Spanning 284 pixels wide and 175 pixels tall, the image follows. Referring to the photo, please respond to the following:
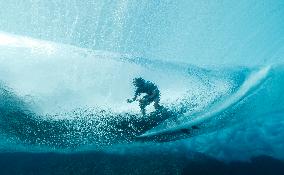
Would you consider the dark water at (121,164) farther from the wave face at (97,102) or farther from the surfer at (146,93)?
the surfer at (146,93)

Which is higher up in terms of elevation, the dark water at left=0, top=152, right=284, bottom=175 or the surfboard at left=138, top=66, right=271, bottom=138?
the surfboard at left=138, top=66, right=271, bottom=138

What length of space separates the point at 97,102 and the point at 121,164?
1.92 m

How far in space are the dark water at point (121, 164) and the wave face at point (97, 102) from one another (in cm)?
28

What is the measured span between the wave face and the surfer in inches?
12.6

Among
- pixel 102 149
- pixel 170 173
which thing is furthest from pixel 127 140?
pixel 170 173

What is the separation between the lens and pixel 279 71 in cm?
1318

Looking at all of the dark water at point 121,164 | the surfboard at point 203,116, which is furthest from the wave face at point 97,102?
the dark water at point 121,164

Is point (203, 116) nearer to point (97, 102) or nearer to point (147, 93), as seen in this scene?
point (147, 93)

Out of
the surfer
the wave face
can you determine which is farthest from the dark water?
the surfer

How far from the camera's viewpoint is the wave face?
9375 mm

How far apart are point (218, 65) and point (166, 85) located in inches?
169

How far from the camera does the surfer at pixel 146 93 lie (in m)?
9.12

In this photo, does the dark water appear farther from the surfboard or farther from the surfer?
the surfer

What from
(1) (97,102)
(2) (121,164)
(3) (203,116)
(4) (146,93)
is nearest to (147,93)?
(4) (146,93)
